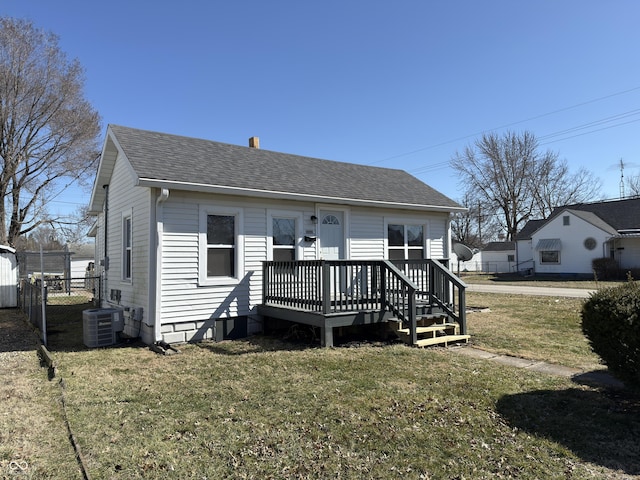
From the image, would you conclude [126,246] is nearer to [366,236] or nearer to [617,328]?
[366,236]

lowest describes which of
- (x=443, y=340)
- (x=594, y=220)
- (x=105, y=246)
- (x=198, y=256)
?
(x=443, y=340)

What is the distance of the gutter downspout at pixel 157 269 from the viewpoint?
7.88 m

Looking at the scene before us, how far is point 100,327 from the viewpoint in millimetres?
8211

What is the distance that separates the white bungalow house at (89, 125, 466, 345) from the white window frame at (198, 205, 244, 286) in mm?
20

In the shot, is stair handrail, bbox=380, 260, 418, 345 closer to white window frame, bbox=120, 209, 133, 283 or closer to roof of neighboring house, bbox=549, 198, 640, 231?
white window frame, bbox=120, 209, 133, 283

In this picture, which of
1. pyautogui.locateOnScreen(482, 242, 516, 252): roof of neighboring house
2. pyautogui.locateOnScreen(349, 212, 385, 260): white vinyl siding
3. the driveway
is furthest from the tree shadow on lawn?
pyautogui.locateOnScreen(482, 242, 516, 252): roof of neighboring house

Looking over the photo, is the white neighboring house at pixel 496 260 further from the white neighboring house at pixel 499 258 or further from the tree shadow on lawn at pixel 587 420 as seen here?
the tree shadow on lawn at pixel 587 420

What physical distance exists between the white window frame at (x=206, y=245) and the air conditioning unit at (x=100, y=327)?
1828 mm

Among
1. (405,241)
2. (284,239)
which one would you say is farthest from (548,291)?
(284,239)

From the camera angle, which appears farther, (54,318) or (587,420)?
(54,318)

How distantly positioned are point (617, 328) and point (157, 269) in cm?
697

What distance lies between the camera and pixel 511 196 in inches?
1704

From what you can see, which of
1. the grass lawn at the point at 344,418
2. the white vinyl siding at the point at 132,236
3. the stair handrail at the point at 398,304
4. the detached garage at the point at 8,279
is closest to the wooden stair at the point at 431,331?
the stair handrail at the point at 398,304

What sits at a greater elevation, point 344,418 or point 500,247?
point 500,247
